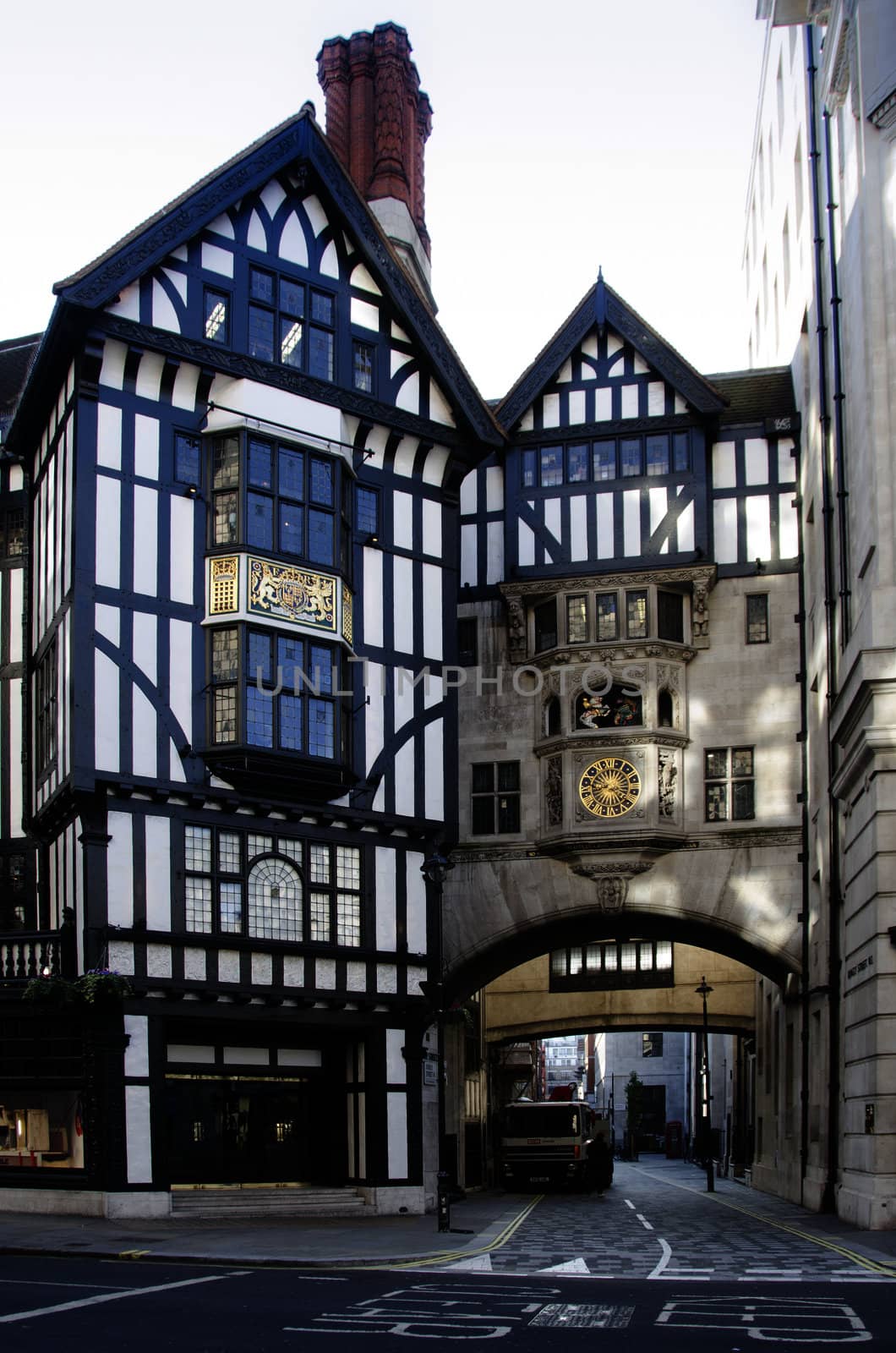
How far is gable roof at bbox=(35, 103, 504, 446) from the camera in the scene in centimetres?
2936

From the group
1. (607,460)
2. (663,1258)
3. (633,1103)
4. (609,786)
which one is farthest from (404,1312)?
(633,1103)

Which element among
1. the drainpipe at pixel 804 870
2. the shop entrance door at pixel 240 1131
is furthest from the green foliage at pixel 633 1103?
the shop entrance door at pixel 240 1131

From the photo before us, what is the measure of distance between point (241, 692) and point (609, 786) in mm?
9394

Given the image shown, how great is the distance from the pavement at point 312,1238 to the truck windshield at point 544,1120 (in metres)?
9.63

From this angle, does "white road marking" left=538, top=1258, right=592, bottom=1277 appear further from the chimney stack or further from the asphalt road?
the chimney stack

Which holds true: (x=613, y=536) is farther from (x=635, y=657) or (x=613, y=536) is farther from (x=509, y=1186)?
(x=509, y=1186)

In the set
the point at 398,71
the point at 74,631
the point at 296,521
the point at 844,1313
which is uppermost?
the point at 398,71

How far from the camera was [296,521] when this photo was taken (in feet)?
104

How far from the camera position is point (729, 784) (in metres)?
35.6

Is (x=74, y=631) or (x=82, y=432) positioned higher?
(x=82, y=432)

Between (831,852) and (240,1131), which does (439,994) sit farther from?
(831,852)

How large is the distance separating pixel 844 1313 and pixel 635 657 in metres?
21.8

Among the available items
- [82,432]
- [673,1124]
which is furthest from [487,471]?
[673,1124]

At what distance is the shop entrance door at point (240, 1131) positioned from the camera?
99.1ft
